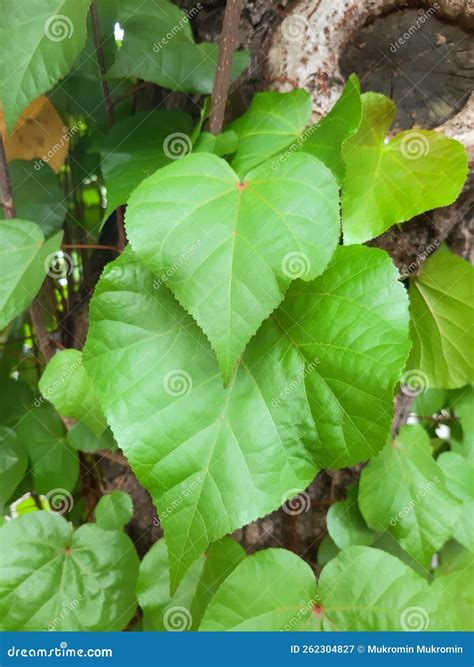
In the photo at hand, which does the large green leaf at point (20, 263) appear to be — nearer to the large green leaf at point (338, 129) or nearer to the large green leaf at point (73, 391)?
the large green leaf at point (73, 391)

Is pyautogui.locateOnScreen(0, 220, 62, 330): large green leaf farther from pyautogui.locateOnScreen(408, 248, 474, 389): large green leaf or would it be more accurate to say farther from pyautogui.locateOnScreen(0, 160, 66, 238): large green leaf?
pyautogui.locateOnScreen(408, 248, 474, 389): large green leaf

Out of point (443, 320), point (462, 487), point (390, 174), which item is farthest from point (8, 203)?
point (462, 487)

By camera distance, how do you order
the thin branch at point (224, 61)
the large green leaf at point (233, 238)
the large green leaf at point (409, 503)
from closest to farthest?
the large green leaf at point (233, 238)
the thin branch at point (224, 61)
the large green leaf at point (409, 503)

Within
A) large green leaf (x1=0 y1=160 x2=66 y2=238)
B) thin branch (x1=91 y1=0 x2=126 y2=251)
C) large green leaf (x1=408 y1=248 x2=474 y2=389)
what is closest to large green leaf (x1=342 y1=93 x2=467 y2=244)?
large green leaf (x1=408 y1=248 x2=474 y2=389)

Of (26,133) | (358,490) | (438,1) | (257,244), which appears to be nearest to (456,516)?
(358,490)

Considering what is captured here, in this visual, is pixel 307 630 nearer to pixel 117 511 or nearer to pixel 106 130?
pixel 117 511

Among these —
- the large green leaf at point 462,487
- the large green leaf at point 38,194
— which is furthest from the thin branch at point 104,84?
the large green leaf at point 462,487
